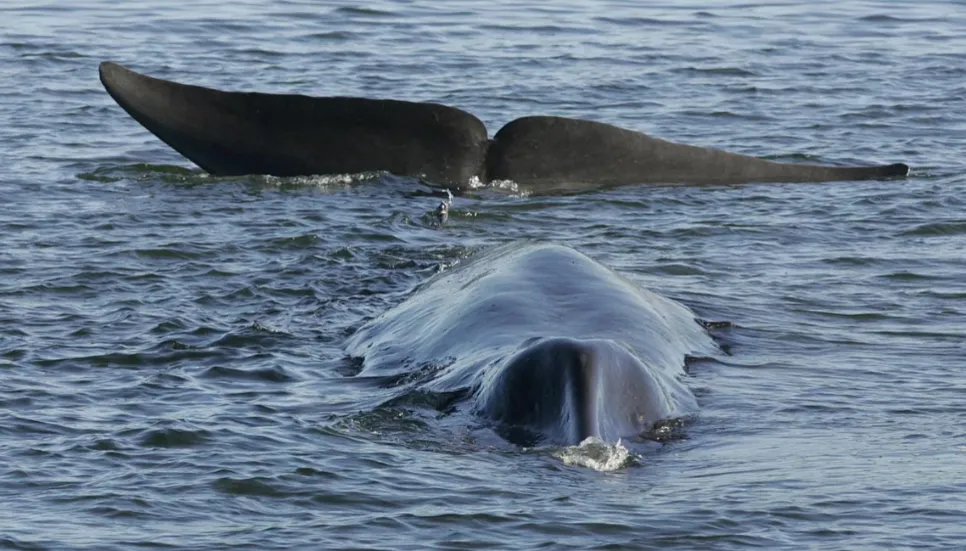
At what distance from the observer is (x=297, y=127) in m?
11.6

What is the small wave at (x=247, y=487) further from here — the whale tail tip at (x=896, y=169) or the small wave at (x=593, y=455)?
the whale tail tip at (x=896, y=169)

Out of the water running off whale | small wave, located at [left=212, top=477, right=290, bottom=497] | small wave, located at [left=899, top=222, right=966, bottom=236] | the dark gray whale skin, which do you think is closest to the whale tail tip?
small wave, located at [left=899, top=222, right=966, bottom=236]

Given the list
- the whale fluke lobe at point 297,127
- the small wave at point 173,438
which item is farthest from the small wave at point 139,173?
the small wave at point 173,438

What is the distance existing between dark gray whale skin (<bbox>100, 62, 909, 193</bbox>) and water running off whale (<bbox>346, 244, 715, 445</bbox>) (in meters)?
2.21

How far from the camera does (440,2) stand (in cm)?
2808

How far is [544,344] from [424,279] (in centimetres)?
350

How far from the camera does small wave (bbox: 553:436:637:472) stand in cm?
638

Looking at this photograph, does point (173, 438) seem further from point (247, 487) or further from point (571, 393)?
point (571, 393)

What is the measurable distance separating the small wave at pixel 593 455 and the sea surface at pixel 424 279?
0.09 feet

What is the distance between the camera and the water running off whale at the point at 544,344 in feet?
21.4

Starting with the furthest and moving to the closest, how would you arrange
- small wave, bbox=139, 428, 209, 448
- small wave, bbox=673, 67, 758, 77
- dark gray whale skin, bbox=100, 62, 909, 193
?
small wave, bbox=673, 67, 758, 77 < dark gray whale skin, bbox=100, 62, 909, 193 < small wave, bbox=139, 428, 209, 448

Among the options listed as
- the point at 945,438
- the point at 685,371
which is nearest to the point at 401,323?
the point at 685,371

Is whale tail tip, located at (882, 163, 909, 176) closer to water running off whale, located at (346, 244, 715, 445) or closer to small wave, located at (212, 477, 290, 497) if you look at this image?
water running off whale, located at (346, 244, 715, 445)

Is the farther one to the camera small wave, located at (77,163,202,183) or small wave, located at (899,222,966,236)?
small wave, located at (77,163,202,183)
